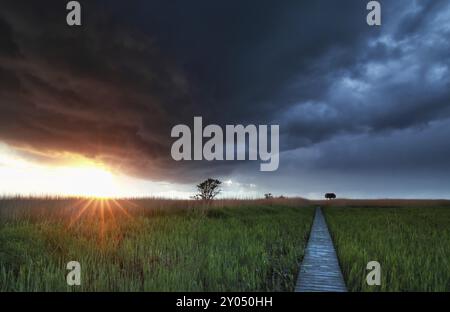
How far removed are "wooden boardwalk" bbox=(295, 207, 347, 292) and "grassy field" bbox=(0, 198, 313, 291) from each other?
0.26 metres

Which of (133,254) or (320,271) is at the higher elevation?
(133,254)

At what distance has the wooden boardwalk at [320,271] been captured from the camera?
6.52 m

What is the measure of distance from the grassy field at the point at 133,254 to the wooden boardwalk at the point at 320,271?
256mm

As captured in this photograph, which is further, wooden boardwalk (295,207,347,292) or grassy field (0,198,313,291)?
grassy field (0,198,313,291)

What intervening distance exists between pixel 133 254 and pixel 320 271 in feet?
15.4

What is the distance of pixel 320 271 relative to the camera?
7734mm

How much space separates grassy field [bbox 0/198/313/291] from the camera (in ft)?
22.2

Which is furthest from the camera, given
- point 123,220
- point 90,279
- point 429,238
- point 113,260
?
point 123,220
